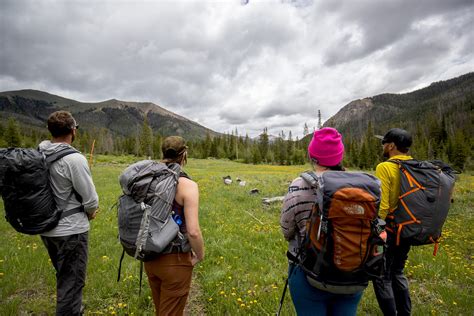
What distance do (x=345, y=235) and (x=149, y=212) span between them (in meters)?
2.05

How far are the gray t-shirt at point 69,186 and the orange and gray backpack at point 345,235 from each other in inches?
128

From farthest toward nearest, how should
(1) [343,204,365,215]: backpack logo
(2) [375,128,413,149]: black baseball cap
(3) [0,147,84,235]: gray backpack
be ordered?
(2) [375,128,413,149]: black baseball cap, (3) [0,147,84,235]: gray backpack, (1) [343,204,365,215]: backpack logo

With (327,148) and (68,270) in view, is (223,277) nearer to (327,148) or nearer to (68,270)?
(68,270)

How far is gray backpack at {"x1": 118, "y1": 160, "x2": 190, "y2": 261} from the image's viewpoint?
2.68m

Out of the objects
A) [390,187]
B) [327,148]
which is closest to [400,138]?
[390,187]

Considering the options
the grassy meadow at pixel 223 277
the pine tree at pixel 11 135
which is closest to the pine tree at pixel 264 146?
the pine tree at pixel 11 135

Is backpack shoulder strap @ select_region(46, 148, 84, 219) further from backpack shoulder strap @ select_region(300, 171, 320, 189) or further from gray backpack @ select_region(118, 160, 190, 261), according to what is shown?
backpack shoulder strap @ select_region(300, 171, 320, 189)

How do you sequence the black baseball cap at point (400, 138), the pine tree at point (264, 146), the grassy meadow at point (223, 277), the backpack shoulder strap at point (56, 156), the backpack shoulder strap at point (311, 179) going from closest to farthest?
the backpack shoulder strap at point (311, 179)
the backpack shoulder strap at point (56, 156)
the black baseball cap at point (400, 138)
the grassy meadow at point (223, 277)
the pine tree at point (264, 146)

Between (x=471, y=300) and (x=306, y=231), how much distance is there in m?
4.84

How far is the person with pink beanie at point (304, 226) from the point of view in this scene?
8.29 ft

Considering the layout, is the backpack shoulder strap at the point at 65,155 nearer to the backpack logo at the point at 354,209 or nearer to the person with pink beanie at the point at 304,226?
the person with pink beanie at the point at 304,226

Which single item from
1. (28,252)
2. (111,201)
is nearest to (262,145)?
(111,201)

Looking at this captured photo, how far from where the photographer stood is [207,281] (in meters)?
5.15

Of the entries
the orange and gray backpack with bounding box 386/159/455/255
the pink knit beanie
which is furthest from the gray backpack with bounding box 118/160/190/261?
the orange and gray backpack with bounding box 386/159/455/255
